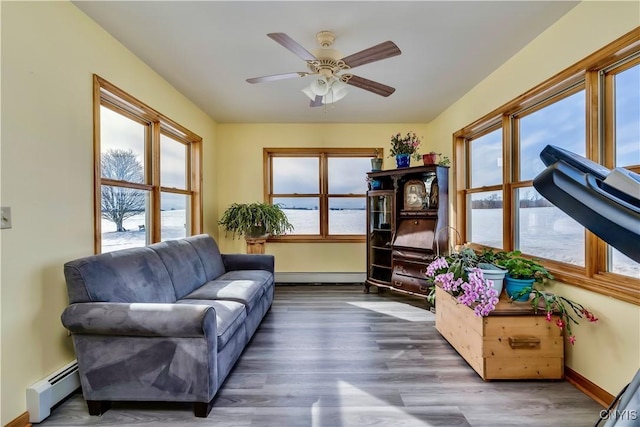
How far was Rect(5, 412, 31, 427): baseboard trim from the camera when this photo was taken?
5.17 feet

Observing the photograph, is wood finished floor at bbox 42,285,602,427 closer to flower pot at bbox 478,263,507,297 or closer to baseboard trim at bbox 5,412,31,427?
baseboard trim at bbox 5,412,31,427

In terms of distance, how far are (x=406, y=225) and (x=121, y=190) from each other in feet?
10.8

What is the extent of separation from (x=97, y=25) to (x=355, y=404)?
10.7 feet

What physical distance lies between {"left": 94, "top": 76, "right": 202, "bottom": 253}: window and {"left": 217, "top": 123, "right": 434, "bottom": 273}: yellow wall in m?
0.81

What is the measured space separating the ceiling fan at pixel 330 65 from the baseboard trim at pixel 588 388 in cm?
252

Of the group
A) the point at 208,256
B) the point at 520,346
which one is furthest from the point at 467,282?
the point at 208,256

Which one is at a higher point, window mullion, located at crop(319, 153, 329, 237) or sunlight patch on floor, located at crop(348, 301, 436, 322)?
window mullion, located at crop(319, 153, 329, 237)

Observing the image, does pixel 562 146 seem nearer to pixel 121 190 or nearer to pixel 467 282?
pixel 467 282

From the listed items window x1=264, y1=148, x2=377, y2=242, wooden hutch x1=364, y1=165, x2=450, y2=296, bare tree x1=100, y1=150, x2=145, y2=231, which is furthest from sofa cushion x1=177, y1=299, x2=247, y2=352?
window x1=264, y1=148, x2=377, y2=242

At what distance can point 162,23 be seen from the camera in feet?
7.18

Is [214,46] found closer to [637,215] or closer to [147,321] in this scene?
[147,321]

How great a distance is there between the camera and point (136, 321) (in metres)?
1.66

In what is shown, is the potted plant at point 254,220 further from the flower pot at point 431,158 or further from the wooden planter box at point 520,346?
the wooden planter box at point 520,346

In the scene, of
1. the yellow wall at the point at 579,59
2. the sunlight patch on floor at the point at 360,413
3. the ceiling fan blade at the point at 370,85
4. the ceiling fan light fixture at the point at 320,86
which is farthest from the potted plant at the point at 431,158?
the sunlight patch on floor at the point at 360,413
